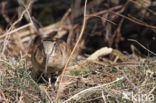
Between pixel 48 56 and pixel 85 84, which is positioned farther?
pixel 85 84

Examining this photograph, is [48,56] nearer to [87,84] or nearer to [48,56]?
[48,56]

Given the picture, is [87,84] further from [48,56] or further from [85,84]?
[48,56]

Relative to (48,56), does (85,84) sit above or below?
below

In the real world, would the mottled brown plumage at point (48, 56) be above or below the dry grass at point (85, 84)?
above

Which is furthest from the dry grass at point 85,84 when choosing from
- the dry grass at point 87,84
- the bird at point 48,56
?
the bird at point 48,56

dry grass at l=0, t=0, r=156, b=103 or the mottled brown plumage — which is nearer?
dry grass at l=0, t=0, r=156, b=103

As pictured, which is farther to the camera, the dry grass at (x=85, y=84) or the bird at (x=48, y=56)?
the bird at (x=48, y=56)

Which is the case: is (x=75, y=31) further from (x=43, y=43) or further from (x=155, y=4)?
(x=43, y=43)

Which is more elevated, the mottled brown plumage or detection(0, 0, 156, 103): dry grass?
the mottled brown plumage

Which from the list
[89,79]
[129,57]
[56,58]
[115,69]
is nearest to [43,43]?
[56,58]

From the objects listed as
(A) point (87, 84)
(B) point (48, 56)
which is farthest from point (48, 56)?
(A) point (87, 84)

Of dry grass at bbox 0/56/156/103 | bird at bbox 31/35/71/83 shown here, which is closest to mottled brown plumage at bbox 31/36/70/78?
bird at bbox 31/35/71/83

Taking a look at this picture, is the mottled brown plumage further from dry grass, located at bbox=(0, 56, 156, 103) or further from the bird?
dry grass, located at bbox=(0, 56, 156, 103)

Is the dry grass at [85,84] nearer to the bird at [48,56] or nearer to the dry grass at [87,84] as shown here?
the dry grass at [87,84]
